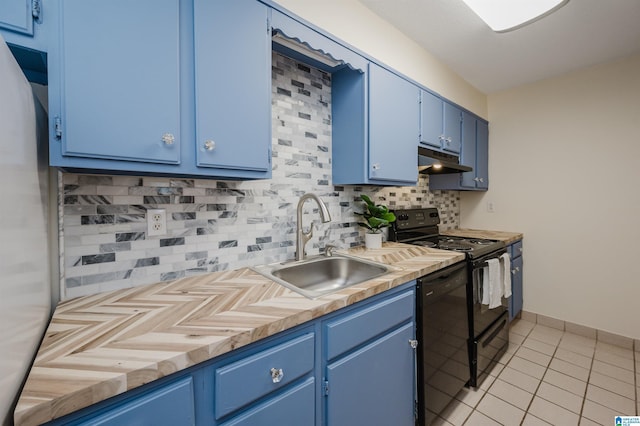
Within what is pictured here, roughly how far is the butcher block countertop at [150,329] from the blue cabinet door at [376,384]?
0.27 m

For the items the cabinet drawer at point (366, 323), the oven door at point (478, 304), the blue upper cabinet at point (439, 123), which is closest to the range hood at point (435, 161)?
the blue upper cabinet at point (439, 123)

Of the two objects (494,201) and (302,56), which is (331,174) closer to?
(302,56)

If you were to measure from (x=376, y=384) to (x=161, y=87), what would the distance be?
1.49m

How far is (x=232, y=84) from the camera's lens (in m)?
1.10

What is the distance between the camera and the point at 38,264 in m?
0.76

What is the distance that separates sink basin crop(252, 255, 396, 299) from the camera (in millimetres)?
1485

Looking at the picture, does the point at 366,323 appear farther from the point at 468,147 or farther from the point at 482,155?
the point at 482,155

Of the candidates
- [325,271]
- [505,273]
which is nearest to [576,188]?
[505,273]

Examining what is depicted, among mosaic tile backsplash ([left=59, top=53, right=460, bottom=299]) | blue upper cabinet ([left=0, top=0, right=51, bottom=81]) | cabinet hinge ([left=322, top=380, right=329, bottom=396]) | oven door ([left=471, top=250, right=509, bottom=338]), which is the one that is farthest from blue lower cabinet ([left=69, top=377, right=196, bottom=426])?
oven door ([left=471, top=250, right=509, bottom=338])

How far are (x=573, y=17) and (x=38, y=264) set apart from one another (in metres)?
3.09

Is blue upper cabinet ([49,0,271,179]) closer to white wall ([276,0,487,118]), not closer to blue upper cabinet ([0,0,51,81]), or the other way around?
blue upper cabinet ([0,0,51,81])

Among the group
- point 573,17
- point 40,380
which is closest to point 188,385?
point 40,380

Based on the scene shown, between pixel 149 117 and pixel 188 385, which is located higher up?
pixel 149 117

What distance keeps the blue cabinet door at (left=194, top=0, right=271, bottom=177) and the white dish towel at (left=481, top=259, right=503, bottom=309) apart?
172 centimetres
